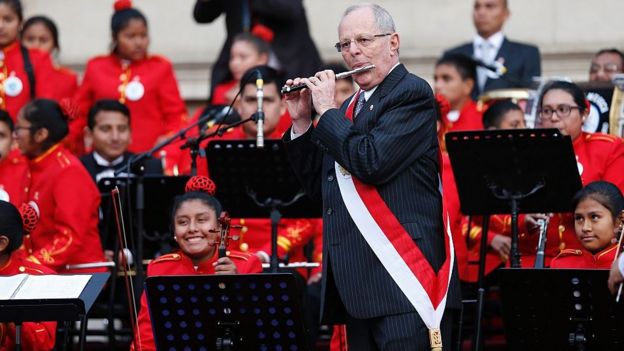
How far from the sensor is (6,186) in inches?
384

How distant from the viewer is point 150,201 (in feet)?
30.8

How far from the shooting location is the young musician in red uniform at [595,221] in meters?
8.06

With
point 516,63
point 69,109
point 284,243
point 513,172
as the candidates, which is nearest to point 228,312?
point 513,172

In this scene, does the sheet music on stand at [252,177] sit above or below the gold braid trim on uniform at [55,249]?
above

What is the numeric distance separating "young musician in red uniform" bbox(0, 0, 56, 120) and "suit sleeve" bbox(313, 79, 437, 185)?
205 inches

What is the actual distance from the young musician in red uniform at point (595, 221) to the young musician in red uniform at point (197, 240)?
5.75 ft

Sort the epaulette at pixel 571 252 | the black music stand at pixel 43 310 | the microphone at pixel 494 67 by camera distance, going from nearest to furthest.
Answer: the black music stand at pixel 43 310 < the epaulette at pixel 571 252 < the microphone at pixel 494 67

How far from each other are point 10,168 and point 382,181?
12.5 ft

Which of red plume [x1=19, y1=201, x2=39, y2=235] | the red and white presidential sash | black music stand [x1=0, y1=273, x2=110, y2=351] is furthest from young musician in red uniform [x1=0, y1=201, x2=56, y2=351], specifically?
the red and white presidential sash

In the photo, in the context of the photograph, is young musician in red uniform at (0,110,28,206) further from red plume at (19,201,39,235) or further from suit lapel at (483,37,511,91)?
suit lapel at (483,37,511,91)

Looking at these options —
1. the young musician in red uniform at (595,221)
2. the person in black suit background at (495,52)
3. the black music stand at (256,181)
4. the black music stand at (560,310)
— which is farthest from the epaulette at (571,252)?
the person in black suit background at (495,52)

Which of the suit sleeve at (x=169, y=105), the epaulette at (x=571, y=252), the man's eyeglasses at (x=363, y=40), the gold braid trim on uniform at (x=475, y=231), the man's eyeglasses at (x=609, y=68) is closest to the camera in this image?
the man's eyeglasses at (x=363, y=40)

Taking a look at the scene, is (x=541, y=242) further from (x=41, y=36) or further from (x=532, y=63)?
(x=41, y=36)

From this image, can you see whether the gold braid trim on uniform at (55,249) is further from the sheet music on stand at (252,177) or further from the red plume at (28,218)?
the sheet music on stand at (252,177)
